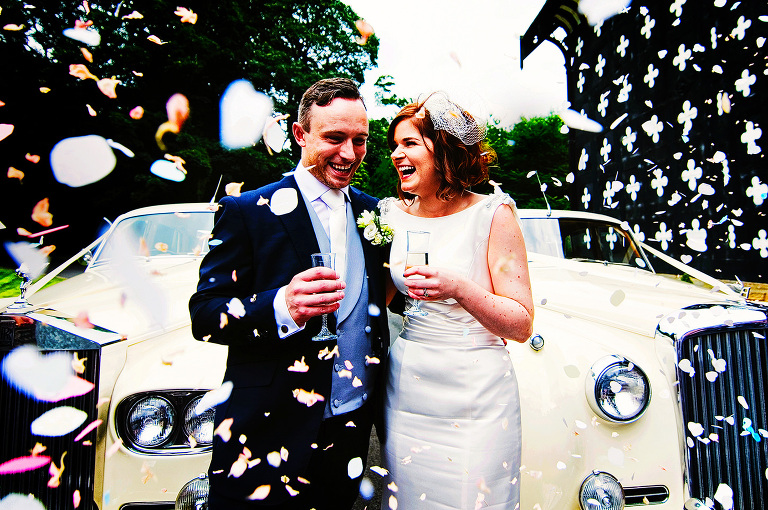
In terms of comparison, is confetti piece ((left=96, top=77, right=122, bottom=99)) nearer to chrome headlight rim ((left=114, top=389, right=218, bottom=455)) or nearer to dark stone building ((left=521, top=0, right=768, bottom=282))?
chrome headlight rim ((left=114, top=389, right=218, bottom=455))

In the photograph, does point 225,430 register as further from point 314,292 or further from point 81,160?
point 81,160

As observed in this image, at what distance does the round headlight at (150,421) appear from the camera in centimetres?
186

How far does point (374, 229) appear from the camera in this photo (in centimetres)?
185

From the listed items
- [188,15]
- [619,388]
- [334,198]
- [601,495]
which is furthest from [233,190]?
[188,15]

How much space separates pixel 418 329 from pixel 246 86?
1725cm

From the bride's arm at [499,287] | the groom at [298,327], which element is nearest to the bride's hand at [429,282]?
the bride's arm at [499,287]

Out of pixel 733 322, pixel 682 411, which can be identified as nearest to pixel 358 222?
pixel 682 411

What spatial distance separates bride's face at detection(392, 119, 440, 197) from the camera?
6.61ft

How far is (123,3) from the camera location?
1466 centimetres

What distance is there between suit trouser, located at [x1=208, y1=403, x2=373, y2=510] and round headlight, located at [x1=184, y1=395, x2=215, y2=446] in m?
0.30

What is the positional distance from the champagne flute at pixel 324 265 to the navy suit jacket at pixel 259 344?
70 millimetres

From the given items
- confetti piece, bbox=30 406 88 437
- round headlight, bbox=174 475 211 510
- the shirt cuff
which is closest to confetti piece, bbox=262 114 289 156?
confetti piece, bbox=30 406 88 437

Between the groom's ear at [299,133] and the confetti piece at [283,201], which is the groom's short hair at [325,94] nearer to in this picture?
the groom's ear at [299,133]

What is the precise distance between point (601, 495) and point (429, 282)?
126 cm
